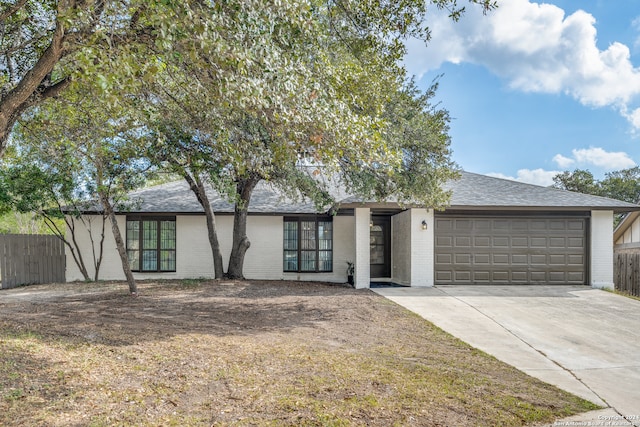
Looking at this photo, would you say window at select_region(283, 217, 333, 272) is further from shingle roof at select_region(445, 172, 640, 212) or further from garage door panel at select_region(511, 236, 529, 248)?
garage door panel at select_region(511, 236, 529, 248)

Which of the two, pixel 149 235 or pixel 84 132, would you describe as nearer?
pixel 84 132

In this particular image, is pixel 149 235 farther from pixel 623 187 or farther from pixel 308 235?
pixel 623 187

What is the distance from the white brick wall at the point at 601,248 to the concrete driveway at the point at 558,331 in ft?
2.49

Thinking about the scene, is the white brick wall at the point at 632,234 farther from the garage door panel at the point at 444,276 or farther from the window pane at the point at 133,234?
the window pane at the point at 133,234

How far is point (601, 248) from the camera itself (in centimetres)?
1234

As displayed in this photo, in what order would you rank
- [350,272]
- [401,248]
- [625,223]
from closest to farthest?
[401,248], [350,272], [625,223]

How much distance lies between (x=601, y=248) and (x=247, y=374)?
12.2 m

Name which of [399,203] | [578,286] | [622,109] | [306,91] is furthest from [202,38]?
[622,109]

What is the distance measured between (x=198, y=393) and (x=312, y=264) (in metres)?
10.9

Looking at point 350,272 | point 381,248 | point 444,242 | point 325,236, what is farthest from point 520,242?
point 325,236

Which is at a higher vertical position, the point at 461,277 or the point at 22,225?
the point at 22,225

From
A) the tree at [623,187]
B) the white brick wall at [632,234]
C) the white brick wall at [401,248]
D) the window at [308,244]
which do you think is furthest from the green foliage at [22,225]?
the tree at [623,187]

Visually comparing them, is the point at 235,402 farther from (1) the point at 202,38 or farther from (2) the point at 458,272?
(2) the point at 458,272

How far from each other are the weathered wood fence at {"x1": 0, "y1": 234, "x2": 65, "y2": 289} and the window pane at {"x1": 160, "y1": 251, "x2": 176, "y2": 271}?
10.9ft
